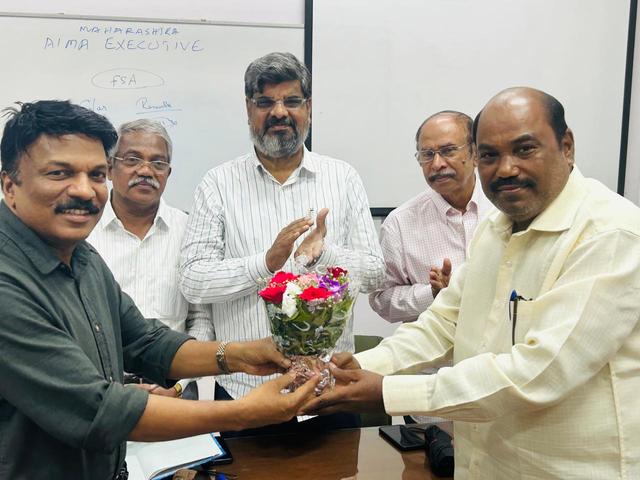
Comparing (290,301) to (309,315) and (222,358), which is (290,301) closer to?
(309,315)

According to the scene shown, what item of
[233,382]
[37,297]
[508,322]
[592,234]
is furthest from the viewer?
[233,382]

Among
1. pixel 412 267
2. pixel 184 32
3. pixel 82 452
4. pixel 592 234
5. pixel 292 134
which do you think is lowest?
pixel 82 452

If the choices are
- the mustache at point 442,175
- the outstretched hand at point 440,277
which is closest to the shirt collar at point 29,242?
the outstretched hand at point 440,277

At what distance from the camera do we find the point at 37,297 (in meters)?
1.45

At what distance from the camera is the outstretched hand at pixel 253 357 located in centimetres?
207

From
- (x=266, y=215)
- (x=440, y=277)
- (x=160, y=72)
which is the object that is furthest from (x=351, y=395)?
(x=160, y=72)

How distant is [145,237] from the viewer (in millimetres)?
2734

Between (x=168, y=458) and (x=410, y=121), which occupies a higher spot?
(x=410, y=121)

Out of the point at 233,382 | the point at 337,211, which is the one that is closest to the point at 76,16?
the point at 337,211

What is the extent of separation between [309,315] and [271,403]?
269 mm

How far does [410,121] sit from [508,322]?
2.44 meters

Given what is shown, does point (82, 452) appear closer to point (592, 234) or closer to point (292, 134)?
point (592, 234)

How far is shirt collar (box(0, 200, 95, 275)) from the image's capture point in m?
1.50

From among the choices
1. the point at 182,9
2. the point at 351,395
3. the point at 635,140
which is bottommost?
the point at 351,395
